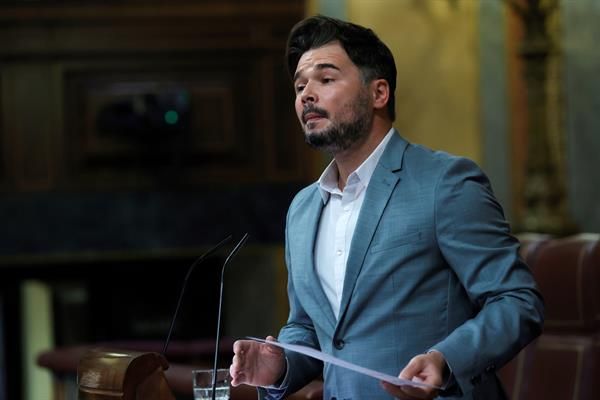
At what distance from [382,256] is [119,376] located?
0.47 m

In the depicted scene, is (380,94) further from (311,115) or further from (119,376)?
(119,376)

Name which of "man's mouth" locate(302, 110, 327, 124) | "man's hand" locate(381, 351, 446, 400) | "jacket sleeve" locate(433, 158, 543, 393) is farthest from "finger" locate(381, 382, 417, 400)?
"man's mouth" locate(302, 110, 327, 124)

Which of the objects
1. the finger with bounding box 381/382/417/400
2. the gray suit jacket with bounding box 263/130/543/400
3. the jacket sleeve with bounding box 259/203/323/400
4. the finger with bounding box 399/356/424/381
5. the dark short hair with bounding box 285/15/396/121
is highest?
the dark short hair with bounding box 285/15/396/121

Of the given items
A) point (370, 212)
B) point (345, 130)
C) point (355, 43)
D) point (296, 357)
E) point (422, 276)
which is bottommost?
point (296, 357)

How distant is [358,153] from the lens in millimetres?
2055

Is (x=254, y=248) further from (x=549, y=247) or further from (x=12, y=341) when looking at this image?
(x=549, y=247)

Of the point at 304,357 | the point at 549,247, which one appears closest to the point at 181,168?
the point at 549,247

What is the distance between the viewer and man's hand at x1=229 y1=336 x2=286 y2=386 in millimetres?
1926

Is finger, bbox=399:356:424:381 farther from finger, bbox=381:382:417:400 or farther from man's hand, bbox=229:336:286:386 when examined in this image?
man's hand, bbox=229:336:286:386

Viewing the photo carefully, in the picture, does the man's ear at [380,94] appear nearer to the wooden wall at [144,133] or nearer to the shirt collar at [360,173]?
the shirt collar at [360,173]

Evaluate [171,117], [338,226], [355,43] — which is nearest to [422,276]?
[338,226]

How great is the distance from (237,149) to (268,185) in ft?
0.80

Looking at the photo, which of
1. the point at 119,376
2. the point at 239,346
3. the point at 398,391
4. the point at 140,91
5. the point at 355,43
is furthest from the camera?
the point at 140,91

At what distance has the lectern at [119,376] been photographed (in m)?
1.82
